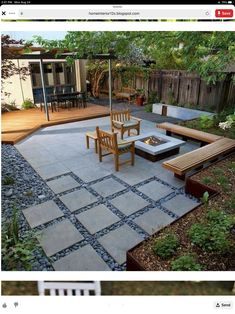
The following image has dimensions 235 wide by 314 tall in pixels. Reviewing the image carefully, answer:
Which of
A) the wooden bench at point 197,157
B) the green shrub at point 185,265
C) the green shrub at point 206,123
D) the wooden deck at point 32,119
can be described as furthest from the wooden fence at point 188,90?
the green shrub at point 185,265

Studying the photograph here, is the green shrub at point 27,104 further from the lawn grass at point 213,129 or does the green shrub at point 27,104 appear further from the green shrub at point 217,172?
the green shrub at point 217,172

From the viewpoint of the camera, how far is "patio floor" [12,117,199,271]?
9.31 ft

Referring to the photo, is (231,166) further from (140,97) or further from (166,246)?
(140,97)

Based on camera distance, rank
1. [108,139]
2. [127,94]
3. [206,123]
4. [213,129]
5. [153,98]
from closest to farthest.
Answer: [108,139] < [213,129] < [206,123] < [153,98] < [127,94]

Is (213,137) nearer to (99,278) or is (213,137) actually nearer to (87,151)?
(87,151)

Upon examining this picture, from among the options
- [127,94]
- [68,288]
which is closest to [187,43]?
[68,288]

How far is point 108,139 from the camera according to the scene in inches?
200

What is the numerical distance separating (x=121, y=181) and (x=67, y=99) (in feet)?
23.5

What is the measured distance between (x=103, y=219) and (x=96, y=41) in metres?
2.45

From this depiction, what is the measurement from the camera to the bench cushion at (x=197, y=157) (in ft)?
13.5

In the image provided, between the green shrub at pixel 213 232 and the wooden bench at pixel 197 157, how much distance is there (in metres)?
1.30

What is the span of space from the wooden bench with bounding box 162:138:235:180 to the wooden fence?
152 inches

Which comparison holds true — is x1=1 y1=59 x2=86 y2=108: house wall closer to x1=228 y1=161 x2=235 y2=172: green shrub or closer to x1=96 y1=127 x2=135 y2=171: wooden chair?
x1=96 y1=127 x2=135 y2=171: wooden chair

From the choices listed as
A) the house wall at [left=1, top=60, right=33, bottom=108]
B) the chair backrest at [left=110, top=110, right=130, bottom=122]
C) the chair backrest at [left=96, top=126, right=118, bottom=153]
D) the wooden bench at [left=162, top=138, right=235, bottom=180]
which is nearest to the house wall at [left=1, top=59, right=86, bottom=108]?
the house wall at [left=1, top=60, right=33, bottom=108]
